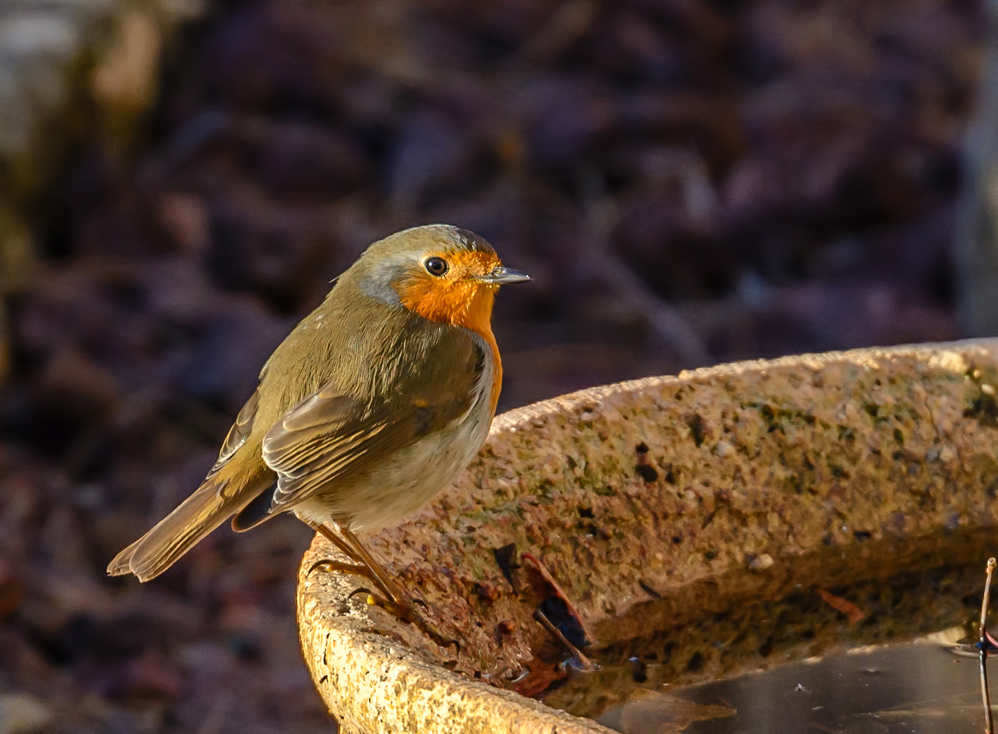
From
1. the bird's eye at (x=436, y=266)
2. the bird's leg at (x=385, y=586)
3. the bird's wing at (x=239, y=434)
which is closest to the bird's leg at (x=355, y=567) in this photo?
the bird's leg at (x=385, y=586)

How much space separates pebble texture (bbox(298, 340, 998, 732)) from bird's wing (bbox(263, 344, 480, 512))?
102mm

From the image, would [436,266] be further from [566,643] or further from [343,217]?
[343,217]

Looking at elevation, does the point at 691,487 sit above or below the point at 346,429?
below

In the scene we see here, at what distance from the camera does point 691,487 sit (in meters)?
1.93

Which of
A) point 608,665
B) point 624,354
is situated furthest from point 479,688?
point 624,354

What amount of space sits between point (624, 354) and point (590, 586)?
288cm

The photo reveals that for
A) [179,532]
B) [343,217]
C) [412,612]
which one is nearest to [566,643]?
[412,612]

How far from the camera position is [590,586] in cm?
187

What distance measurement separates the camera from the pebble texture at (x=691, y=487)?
178 centimetres

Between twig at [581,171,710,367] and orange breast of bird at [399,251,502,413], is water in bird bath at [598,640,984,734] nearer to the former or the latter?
orange breast of bird at [399,251,502,413]

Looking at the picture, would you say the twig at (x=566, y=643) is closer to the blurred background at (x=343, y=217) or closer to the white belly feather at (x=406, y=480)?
the white belly feather at (x=406, y=480)

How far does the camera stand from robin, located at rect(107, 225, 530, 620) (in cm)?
191

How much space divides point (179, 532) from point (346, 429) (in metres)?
0.26

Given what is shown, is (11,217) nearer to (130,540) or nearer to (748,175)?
(130,540)
